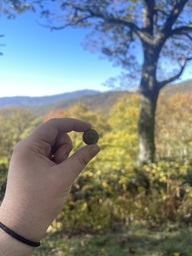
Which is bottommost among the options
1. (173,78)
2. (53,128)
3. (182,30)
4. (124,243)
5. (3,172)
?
(124,243)

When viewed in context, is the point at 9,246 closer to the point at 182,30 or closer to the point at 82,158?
the point at 82,158

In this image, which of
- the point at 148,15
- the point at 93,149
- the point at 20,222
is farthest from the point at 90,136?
the point at 148,15

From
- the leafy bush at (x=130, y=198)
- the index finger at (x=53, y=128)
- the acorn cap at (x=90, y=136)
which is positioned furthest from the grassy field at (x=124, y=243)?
the index finger at (x=53, y=128)

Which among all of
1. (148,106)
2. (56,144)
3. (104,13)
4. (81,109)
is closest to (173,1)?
(104,13)

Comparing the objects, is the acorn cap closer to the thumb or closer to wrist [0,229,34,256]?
the thumb

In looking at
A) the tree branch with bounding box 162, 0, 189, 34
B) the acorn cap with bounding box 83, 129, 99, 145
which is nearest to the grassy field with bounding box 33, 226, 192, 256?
the acorn cap with bounding box 83, 129, 99, 145

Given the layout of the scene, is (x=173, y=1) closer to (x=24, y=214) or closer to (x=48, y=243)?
(x=48, y=243)
